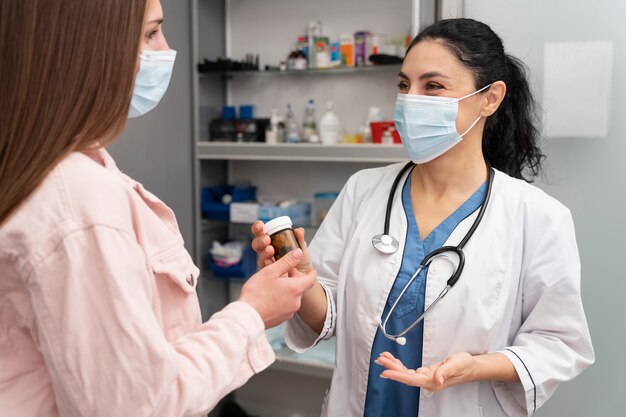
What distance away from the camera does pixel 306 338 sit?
143cm

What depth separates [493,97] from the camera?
55.1 inches

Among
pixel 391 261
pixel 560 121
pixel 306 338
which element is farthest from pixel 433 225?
pixel 560 121

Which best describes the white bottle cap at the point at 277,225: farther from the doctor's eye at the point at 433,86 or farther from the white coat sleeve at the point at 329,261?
the doctor's eye at the point at 433,86

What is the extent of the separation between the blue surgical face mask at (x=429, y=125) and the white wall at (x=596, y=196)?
635 mm

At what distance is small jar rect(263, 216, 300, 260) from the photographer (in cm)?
106

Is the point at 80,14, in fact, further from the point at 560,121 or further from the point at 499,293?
the point at 560,121

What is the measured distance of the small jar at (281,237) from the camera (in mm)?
1061

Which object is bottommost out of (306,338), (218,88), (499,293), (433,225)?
(306,338)

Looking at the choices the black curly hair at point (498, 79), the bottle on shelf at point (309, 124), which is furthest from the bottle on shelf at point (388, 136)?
the black curly hair at point (498, 79)

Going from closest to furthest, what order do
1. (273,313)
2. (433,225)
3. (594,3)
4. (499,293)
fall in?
(273,313) < (499,293) < (433,225) < (594,3)

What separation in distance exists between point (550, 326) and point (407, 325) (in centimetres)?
31

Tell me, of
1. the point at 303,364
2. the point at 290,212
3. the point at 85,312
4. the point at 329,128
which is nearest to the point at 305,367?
the point at 303,364

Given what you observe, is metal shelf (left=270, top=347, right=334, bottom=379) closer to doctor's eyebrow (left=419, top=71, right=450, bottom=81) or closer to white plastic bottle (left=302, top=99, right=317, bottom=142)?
white plastic bottle (left=302, top=99, right=317, bottom=142)

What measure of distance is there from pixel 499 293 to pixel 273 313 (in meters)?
0.59
